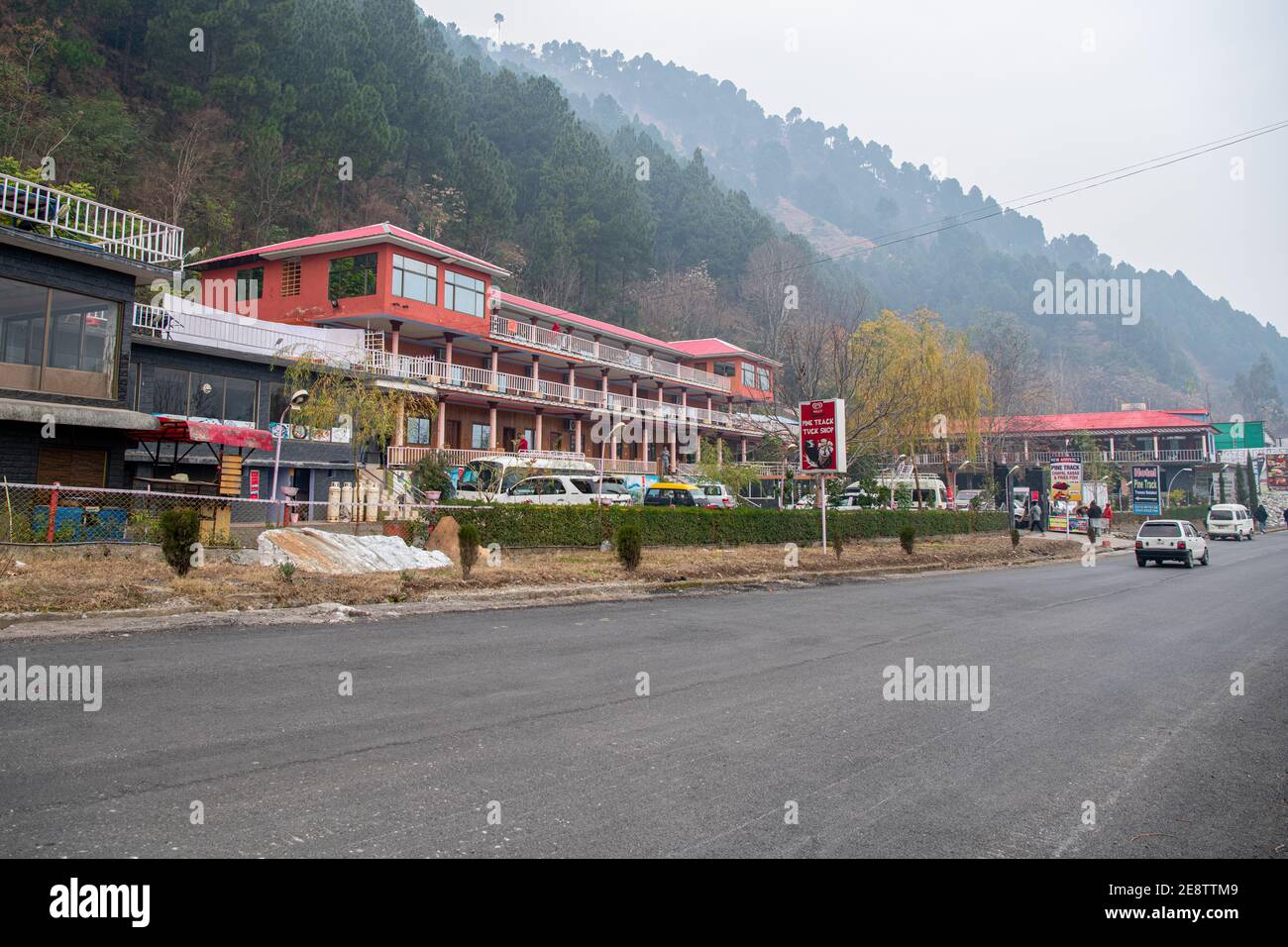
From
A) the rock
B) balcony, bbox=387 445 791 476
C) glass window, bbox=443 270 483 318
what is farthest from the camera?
glass window, bbox=443 270 483 318

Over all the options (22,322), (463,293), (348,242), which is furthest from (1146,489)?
(22,322)

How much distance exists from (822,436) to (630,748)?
19391 mm

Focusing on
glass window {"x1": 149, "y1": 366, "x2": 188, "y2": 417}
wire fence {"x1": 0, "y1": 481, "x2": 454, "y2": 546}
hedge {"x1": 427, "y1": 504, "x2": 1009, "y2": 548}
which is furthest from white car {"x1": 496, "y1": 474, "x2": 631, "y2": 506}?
glass window {"x1": 149, "y1": 366, "x2": 188, "y2": 417}

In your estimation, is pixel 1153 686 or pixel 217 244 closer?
pixel 1153 686

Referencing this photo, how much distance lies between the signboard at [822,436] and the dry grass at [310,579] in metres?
2.73

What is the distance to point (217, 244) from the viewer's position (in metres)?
45.6

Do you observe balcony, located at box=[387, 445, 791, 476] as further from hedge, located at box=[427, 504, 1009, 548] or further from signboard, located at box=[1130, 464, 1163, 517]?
signboard, located at box=[1130, 464, 1163, 517]

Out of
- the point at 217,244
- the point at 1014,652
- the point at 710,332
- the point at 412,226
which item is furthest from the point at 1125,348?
the point at 1014,652

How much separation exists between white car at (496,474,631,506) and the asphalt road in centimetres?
1689

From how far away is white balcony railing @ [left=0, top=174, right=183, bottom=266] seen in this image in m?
18.0

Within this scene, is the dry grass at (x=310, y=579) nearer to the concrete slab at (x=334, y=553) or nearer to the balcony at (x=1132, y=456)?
the concrete slab at (x=334, y=553)

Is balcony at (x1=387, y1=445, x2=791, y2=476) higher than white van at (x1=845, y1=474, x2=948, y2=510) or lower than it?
higher
